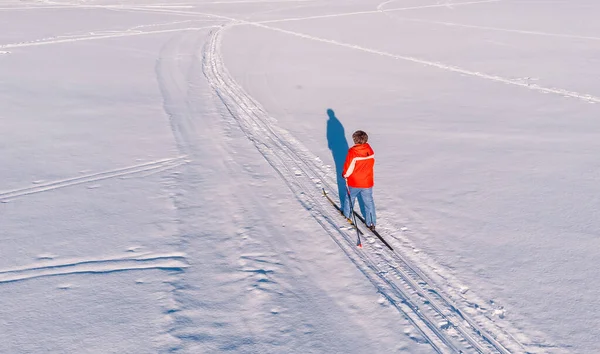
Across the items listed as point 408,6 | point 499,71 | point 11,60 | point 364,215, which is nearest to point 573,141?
point 364,215

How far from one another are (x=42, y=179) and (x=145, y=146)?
237 centimetres

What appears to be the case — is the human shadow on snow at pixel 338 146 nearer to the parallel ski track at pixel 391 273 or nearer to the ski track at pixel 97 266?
the parallel ski track at pixel 391 273

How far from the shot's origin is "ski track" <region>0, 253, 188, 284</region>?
6.69 metres

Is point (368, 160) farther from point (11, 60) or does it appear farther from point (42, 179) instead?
point (11, 60)

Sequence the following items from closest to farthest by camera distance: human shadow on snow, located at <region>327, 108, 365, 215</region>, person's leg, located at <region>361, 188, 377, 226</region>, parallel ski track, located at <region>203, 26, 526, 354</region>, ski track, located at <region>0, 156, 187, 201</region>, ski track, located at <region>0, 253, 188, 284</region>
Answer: parallel ski track, located at <region>203, 26, 526, 354</region>, ski track, located at <region>0, 253, 188, 284</region>, person's leg, located at <region>361, 188, 377, 226</region>, ski track, located at <region>0, 156, 187, 201</region>, human shadow on snow, located at <region>327, 108, 365, 215</region>

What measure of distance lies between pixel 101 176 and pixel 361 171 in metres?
4.99

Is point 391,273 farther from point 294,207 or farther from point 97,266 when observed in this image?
point 97,266

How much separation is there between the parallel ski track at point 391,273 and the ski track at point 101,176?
6.22ft

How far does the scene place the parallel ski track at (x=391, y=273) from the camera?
5602 mm

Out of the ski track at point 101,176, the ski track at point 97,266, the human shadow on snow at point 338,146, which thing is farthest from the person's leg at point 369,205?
the ski track at point 101,176

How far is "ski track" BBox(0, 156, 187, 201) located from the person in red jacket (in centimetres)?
409

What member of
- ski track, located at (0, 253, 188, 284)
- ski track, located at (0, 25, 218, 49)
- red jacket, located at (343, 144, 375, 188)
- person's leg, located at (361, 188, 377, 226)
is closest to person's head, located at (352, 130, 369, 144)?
red jacket, located at (343, 144, 375, 188)

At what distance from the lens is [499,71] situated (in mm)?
18812

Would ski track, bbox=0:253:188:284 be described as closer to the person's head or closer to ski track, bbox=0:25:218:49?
the person's head
